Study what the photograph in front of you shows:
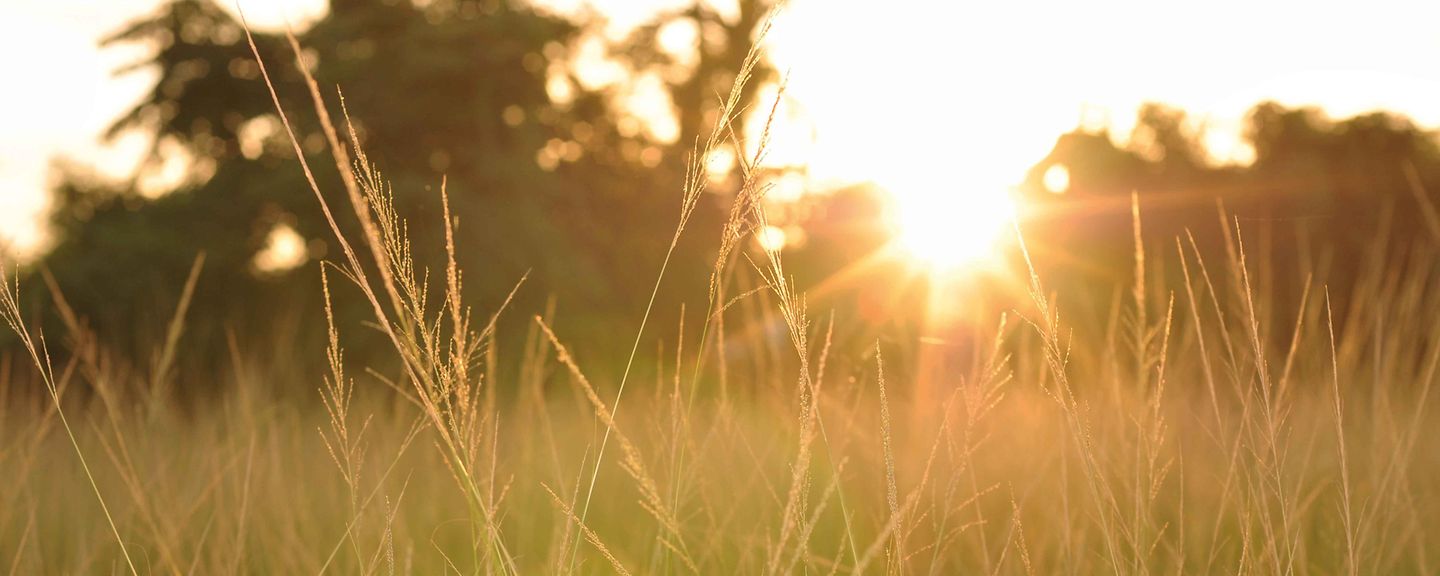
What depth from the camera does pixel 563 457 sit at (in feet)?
11.8

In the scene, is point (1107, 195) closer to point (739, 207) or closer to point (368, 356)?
point (368, 356)

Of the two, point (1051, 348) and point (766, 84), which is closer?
point (1051, 348)

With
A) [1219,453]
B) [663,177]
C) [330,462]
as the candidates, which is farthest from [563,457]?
[663,177]

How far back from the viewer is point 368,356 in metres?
10.0

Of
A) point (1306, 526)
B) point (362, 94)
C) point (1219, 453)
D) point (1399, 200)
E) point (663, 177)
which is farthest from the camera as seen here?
point (663, 177)

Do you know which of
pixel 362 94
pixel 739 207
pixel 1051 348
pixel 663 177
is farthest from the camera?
pixel 663 177

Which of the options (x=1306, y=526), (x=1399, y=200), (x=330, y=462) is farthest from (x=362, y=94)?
(x=1399, y=200)

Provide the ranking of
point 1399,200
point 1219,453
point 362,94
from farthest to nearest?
1. point 1399,200
2. point 362,94
3. point 1219,453

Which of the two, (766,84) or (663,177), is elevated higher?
(766,84)

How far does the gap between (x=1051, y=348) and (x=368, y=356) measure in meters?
9.61

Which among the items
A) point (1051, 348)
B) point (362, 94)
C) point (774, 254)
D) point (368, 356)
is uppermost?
point (362, 94)

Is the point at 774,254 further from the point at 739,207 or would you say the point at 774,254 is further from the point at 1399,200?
the point at 1399,200

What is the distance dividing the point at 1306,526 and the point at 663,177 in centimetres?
1069

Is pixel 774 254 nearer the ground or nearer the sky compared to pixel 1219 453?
nearer the sky
